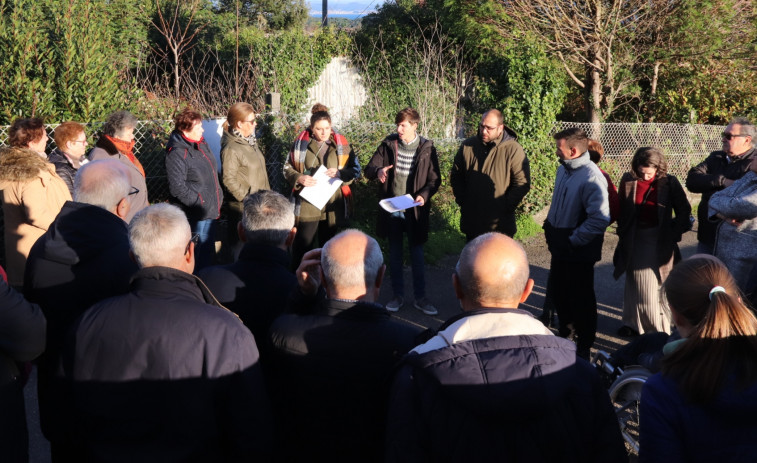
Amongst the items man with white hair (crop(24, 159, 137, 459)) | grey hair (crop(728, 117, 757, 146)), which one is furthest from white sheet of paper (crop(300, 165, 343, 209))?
grey hair (crop(728, 117, 757, 146))

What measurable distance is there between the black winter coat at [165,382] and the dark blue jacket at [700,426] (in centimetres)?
130

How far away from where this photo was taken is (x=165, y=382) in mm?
2191

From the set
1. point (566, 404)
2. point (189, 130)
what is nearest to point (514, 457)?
point (566, 404)

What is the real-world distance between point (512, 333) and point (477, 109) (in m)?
10.5

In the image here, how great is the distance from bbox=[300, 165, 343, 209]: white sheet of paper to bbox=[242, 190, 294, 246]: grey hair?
9.11 ft

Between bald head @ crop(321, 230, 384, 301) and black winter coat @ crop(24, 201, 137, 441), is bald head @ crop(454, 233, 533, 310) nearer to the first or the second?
bald head @ crop(321, 230, 384, 301)

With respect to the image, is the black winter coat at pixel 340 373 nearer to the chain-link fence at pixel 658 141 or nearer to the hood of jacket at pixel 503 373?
the hood of jacket at pixel 503 373

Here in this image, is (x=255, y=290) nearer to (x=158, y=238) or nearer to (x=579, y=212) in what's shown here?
(x=158, y=238)

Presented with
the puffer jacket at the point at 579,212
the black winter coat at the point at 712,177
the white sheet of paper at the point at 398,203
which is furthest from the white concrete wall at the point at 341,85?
the puffer jacket at the point at 579,212

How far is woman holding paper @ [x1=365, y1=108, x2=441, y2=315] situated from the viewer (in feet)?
20.4

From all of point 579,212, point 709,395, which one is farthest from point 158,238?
point 579,212

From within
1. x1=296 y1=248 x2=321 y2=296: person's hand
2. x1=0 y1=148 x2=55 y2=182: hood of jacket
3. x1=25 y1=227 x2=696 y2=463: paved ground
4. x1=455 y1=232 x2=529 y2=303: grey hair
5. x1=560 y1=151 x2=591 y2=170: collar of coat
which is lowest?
x1=25 y1=227 x2=696 y2=463: paved ground

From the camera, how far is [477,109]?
39.5 feet

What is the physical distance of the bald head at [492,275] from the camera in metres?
2.09
